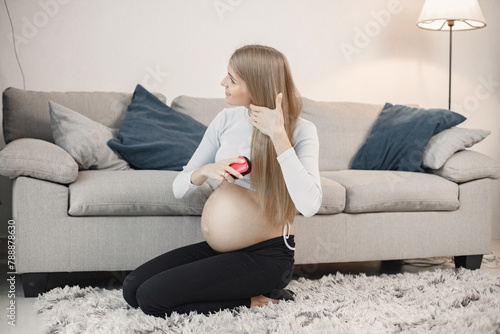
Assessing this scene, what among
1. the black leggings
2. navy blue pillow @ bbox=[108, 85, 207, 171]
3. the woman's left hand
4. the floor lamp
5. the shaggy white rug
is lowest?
the shaggy white rug

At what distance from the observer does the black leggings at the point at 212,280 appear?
1.73 m

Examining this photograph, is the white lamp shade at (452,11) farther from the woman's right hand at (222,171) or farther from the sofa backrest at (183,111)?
the woman's right hand at (222,171)

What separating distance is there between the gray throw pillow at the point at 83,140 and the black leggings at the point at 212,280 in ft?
2.52

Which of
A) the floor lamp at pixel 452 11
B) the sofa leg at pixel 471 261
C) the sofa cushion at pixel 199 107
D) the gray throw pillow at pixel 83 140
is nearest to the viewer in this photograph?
the gray throw pillow at pixel 83 140

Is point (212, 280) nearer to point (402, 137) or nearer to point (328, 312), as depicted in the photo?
point (328, 312)

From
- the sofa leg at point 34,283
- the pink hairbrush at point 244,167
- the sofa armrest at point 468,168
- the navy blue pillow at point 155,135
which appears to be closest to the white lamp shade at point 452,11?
the sofa armrest at point 468,168

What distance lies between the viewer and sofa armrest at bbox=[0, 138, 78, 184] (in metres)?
2.11

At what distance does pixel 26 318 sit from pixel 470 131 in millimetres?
2315

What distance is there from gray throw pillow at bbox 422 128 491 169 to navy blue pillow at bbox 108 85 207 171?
4.00 feet

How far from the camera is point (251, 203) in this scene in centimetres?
180

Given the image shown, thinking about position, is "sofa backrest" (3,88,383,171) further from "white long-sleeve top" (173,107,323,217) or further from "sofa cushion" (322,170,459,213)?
"white long-sleeve top" (173,107,323,217)

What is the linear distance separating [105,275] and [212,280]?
0.97 meters

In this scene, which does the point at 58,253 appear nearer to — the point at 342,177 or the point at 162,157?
the point at 162,157

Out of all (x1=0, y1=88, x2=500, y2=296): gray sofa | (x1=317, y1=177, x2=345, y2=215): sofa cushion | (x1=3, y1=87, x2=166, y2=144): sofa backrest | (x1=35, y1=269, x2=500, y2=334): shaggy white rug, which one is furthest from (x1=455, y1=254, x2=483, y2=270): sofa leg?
(x1=3, y1=87, x2=166, y2=144): sofa backrest
